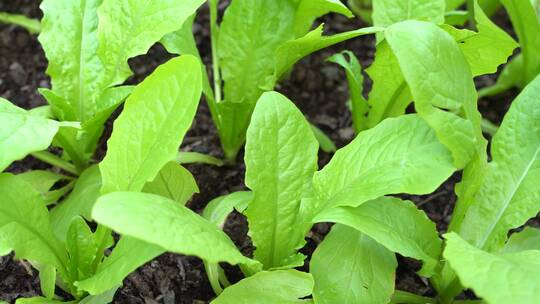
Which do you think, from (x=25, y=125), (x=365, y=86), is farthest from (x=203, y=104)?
(x=25, y=125)

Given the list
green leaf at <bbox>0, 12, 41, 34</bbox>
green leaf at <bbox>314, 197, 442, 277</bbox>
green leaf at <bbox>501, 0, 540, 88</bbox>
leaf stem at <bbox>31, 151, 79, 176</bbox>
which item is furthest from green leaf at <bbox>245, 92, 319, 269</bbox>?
green leaf at <bbox>0, 12, 41, 34</bbox>

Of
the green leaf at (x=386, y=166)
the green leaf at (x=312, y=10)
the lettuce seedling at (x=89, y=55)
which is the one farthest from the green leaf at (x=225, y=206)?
the green leaf at (x=312, y=10)

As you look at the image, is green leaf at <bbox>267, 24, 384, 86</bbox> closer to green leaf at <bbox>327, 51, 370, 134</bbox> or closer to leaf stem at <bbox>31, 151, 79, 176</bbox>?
green leaf at <bbox>327, 51, 370, 134</bbox>

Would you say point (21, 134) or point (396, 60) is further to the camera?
point (396, 60)

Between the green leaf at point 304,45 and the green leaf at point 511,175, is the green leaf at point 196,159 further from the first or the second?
the green leaf at point 511,175

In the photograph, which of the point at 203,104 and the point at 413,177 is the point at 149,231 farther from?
the point at 203,104

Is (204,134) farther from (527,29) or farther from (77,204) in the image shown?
(527,29)

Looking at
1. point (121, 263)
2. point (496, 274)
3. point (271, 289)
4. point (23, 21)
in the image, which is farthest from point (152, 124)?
point (23, 21)
